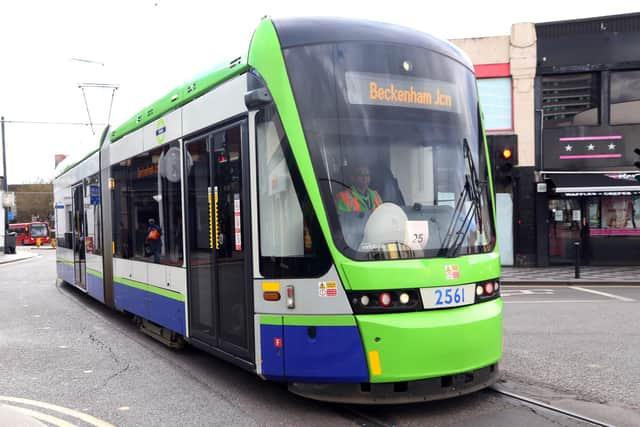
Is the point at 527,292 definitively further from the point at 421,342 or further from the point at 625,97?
the point at 421,342

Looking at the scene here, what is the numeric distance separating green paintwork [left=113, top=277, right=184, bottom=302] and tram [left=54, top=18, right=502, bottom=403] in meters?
1.03

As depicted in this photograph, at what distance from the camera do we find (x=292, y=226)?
4859mm

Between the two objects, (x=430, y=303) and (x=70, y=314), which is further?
(x=70, y=314)

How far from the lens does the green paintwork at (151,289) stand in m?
6.78

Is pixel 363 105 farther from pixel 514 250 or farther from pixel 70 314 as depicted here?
pixel 514 250

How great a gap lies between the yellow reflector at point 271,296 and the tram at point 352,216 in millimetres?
16

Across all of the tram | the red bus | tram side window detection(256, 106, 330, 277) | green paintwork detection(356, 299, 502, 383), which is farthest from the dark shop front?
the red bus

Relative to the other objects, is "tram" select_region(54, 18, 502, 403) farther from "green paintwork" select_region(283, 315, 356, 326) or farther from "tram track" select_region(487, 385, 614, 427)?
"tram track" select_region(487, 385, 614, 427)

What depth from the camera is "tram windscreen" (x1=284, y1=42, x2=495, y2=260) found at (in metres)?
4.79

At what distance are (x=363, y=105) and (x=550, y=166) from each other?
15593mm

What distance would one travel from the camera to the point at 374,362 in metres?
4.60

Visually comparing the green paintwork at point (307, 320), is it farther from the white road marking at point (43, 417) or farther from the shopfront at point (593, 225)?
the shopfront at point (593, 225)

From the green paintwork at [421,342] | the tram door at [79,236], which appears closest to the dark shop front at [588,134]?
the tram door at [79,236]

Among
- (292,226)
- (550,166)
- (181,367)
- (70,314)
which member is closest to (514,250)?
(550,166)
